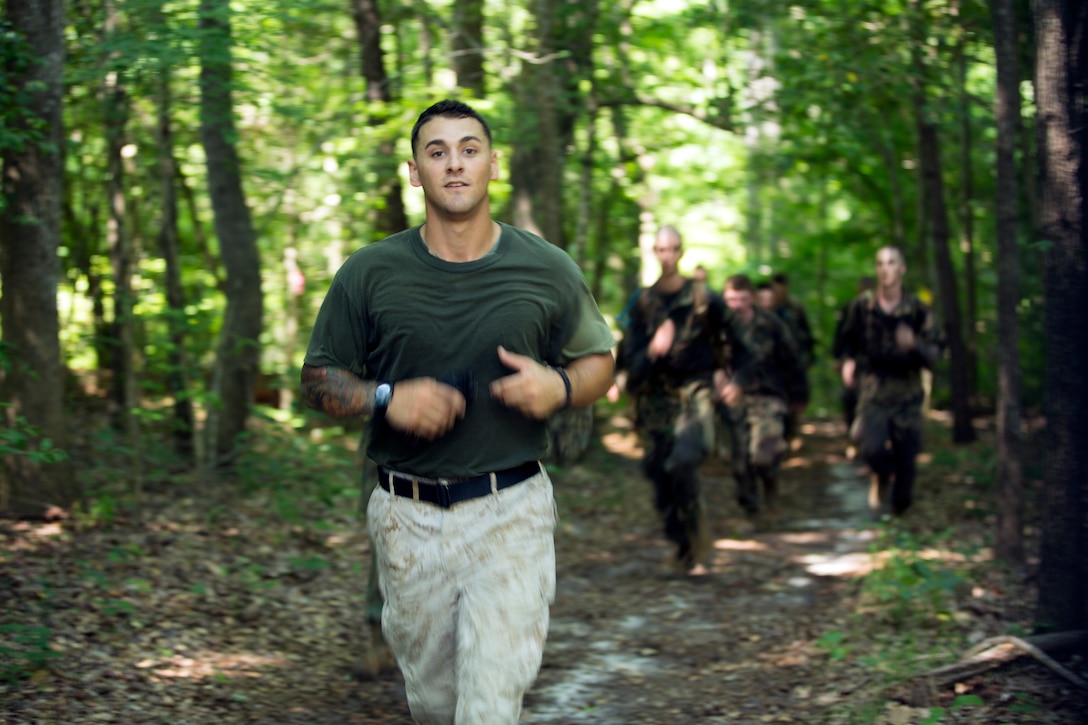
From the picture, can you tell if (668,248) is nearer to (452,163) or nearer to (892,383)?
(892,383)

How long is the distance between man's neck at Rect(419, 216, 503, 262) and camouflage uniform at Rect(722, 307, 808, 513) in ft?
24.5

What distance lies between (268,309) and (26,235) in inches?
347

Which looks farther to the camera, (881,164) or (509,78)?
(881,164)

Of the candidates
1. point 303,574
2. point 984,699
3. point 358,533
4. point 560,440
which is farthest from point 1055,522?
point 358,533

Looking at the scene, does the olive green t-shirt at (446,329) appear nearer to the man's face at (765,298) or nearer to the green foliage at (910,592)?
the green foliage at (910,592)

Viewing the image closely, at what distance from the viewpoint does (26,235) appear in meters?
7.42

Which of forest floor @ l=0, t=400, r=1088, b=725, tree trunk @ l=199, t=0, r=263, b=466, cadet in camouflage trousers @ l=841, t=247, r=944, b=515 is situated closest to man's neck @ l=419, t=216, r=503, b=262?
forest floor @ l=0, t=400, r=1088, b=725

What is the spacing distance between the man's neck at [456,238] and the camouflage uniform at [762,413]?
7460 mm

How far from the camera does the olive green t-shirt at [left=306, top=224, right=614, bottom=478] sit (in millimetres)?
3586

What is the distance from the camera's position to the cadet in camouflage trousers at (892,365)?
1012 centimetres

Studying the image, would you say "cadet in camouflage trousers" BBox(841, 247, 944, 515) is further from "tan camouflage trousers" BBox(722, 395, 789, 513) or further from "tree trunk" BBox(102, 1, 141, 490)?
"tree trunk" BBox(102, 1, 141, 490)

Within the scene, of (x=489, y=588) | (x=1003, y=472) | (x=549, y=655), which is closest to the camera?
(x=489, y=588)

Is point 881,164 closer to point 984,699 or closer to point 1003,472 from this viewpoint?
point 1003,472

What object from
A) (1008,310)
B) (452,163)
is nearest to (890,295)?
(1008,310)
